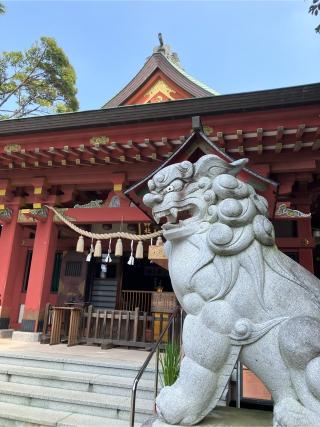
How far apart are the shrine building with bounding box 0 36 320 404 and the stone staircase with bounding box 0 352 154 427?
2.06m

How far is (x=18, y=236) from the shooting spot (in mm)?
8023

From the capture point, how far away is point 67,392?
171 inches

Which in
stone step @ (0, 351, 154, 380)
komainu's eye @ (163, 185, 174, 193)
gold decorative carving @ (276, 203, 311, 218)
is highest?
gold decorative carving @ (276, 203, 311, 218)

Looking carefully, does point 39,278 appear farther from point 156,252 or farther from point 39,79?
point 39,79

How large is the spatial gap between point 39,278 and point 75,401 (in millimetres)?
3774

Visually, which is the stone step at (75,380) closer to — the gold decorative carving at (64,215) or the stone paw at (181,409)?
the stone paw at (181,409)

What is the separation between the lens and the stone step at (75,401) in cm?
386

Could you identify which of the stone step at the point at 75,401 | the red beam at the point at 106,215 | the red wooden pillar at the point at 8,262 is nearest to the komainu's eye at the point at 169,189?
the stone step at the point at 75,401

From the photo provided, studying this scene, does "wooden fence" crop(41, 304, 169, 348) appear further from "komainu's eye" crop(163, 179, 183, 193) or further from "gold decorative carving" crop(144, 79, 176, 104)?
"gold decorative carving" crop(144, 79, 176, 104)

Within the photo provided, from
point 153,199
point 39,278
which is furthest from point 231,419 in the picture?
point 39,278

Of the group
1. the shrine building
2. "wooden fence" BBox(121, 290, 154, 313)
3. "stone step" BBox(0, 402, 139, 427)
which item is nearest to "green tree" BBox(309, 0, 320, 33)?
the shrine building

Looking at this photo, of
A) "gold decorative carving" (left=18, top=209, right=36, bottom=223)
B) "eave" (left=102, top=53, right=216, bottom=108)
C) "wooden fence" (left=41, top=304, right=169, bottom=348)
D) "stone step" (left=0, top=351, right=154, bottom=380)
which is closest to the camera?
"stone step" (left=0, top=351, right=154, bottom=380)

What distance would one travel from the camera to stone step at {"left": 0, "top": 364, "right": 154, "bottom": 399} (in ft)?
14.2

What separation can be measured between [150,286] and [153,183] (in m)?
8.34
